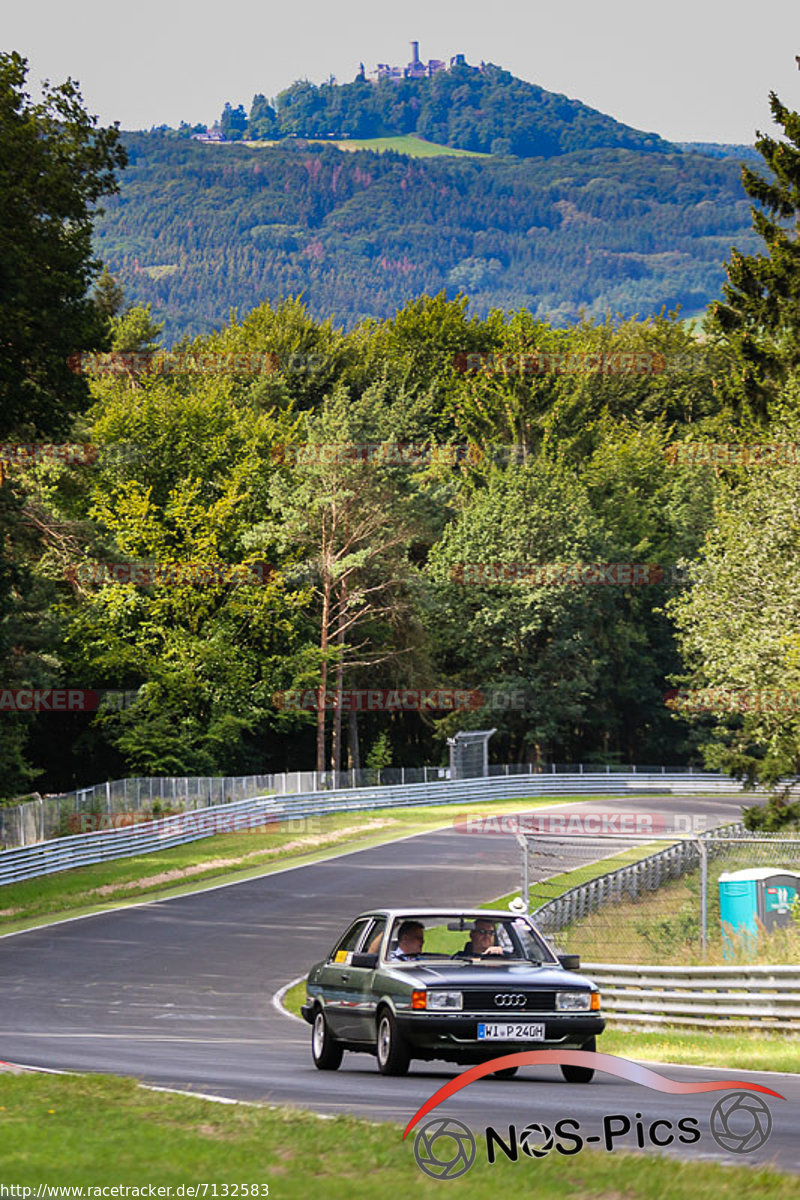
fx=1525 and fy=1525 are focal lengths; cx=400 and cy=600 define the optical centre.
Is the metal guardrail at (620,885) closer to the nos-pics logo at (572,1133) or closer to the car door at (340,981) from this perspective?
the car door at (340,981)

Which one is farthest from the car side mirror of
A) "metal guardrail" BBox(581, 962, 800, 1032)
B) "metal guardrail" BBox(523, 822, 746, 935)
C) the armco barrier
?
the armco barrier

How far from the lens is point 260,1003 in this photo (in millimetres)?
23875

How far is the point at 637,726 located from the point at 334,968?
269ft

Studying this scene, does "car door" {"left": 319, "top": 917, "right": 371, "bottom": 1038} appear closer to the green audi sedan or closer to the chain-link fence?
the green audi sedan

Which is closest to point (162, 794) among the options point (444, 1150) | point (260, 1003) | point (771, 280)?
point (771, 280)

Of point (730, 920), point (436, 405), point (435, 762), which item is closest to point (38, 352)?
point (730, 920)

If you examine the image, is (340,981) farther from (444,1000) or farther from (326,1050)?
(444,1000)

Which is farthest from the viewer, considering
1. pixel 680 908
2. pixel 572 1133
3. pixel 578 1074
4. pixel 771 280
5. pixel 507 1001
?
pixel 771 280

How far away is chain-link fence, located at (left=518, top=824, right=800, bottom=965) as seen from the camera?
22.7 m

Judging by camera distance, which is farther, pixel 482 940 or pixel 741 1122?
pixel 482 940

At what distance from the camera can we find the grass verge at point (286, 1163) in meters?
7.12

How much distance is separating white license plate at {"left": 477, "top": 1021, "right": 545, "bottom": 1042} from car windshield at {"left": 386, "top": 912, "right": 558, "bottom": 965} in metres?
1.00

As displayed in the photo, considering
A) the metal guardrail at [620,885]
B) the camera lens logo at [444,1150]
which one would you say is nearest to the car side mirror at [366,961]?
the camera lens logo at [444,1150]

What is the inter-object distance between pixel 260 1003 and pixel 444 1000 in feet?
39.8
